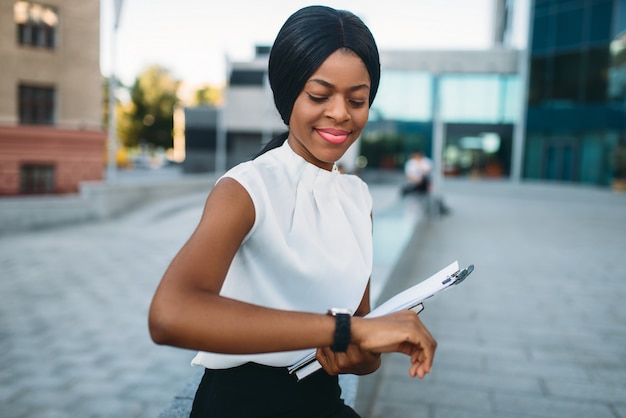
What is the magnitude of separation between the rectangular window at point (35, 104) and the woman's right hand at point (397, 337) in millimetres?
3511

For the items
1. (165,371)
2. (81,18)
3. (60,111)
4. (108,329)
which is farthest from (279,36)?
(108,329)

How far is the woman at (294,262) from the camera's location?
911 mm

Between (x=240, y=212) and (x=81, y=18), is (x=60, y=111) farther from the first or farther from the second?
(x=240, y=212)

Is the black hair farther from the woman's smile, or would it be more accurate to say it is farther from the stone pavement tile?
the stone pavement tile

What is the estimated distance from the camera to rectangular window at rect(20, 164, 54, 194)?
549 centimetres

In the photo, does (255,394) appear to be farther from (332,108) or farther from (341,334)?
(332,108)

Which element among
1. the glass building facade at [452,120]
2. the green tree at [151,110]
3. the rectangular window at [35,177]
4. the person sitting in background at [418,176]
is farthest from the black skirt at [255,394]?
the green tree at [151,110]

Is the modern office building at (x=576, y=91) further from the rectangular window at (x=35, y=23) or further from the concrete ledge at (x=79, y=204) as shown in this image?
the rectangular window at (x=35, y=23)

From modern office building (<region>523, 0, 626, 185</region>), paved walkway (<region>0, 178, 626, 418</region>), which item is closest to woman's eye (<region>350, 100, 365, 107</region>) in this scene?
paved walkway (<region>0, 178, 626, 418</region>)

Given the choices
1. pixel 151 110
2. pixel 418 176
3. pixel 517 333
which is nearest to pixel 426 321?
pixel 517 333

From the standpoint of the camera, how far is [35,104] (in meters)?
3.82

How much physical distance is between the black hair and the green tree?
35.6 metres

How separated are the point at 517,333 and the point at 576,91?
2582 cm

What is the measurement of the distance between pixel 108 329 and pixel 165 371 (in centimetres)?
108
